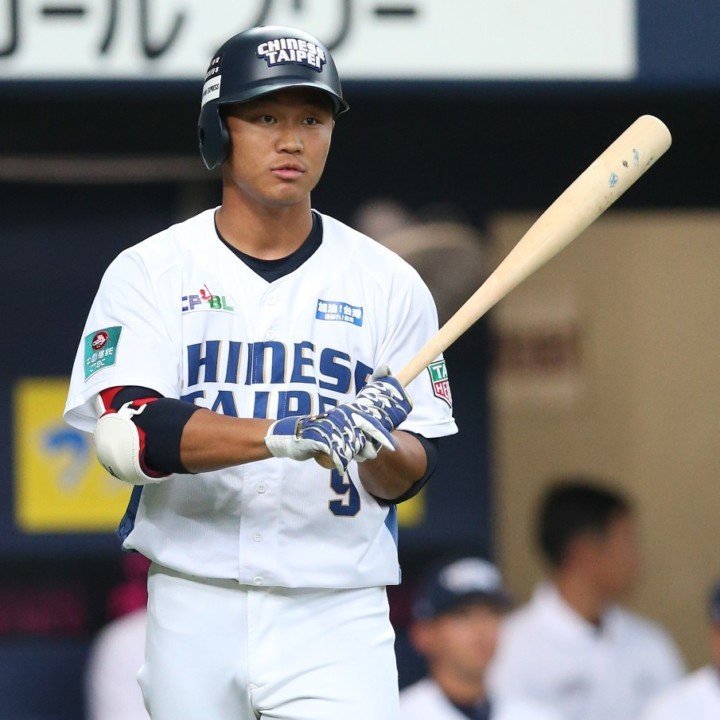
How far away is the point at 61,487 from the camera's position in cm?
549

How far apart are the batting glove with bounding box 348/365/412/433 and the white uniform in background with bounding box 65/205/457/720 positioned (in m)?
0.16

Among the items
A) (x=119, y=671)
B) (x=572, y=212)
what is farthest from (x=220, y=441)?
(x=119, y=671)

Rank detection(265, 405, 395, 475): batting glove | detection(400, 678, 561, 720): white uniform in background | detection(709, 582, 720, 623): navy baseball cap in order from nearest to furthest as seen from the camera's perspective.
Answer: detection(265, 405, 395, 475): batting glove → detection(400, 678, 561, 720): white uniform in background → detection(709, 582, 720, 623): navy baseball cap

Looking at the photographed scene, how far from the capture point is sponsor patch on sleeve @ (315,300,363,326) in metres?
2.74

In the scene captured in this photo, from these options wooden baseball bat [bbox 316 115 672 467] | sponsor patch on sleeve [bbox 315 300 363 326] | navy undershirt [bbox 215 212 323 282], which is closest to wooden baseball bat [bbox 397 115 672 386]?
wooden baseball bat [bbox 316 115 672 467]

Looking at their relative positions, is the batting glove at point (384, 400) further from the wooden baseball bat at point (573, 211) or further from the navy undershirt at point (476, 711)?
the navy undershirt at point (476, 711)

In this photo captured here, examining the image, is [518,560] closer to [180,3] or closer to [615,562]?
[615,562]

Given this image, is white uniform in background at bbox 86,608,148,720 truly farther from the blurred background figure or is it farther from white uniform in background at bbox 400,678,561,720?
the blurred background figure

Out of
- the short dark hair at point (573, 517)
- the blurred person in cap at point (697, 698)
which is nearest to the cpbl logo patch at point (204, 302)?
the blurred person in cap at point (697, 698)

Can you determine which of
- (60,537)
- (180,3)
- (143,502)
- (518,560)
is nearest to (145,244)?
(143,502)

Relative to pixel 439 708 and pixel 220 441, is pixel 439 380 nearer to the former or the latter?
pixel 220 441

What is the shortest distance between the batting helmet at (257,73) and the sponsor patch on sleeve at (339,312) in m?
0.29

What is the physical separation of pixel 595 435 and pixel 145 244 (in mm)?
4587

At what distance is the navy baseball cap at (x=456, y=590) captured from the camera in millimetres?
4961
